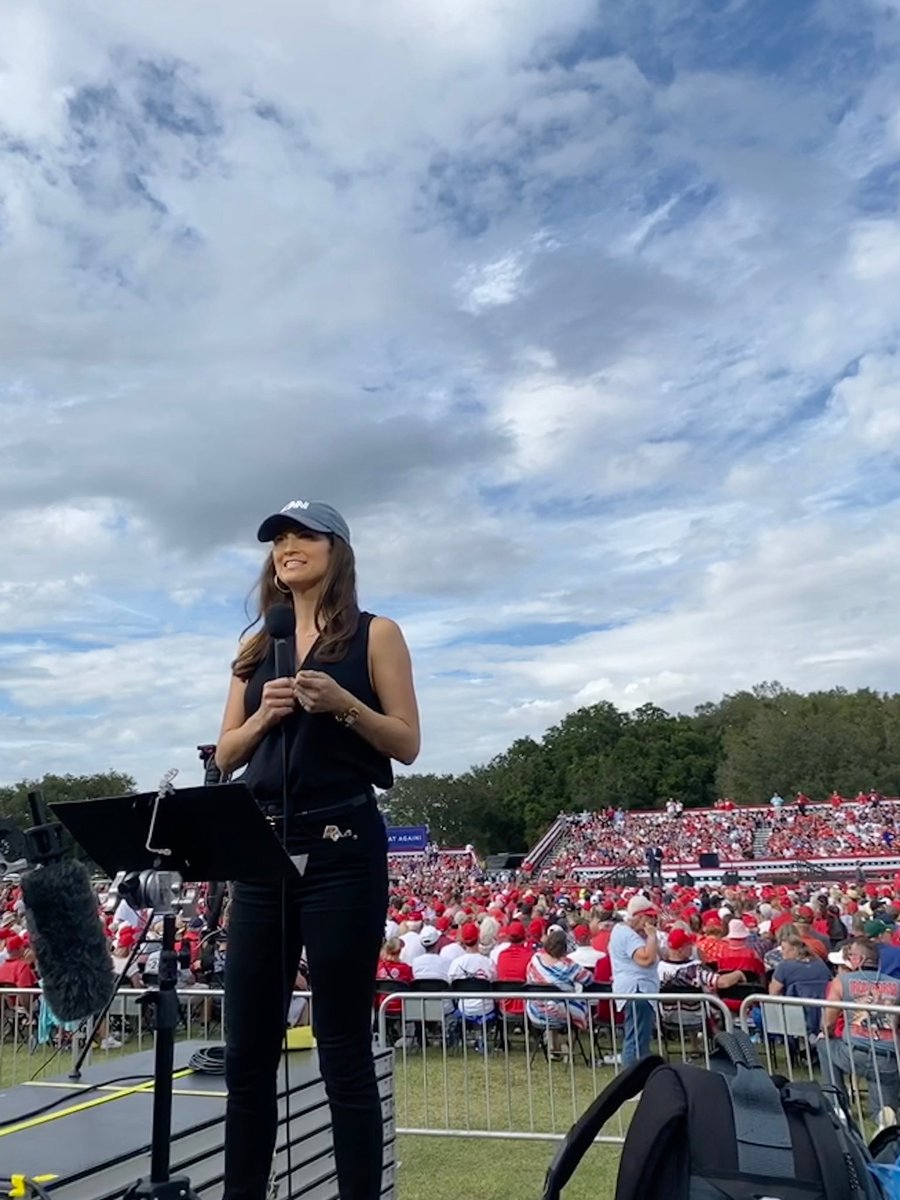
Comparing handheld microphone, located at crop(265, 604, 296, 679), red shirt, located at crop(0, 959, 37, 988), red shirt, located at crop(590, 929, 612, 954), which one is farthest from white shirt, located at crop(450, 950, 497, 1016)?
handheld microphone, located at crop(265, 604, 296, 679)

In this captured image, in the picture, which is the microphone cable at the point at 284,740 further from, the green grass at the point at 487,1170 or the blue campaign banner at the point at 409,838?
the blue campaign banner at the point at 409,838

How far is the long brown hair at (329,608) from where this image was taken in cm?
268

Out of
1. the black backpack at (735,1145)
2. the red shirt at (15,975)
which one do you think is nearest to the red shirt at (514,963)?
the red shirt at (15,975)

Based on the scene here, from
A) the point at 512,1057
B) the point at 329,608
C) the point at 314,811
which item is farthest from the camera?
the point at 512,1057

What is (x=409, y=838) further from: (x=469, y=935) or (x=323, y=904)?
(x=323, y=904)

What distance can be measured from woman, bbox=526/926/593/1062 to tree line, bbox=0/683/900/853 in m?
65.2

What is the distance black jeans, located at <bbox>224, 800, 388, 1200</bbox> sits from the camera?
2428 millimetres

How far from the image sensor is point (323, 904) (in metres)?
2.44

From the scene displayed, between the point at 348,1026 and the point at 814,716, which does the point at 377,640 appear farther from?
the point at 814,716

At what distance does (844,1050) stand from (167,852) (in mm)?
5102

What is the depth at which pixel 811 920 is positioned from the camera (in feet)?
40.2

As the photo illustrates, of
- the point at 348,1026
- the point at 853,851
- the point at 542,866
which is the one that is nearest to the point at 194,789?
the point at 348,1026

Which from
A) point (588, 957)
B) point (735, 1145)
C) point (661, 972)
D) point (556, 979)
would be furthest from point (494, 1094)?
point (735, 1145)

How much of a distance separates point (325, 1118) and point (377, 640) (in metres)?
1.71
